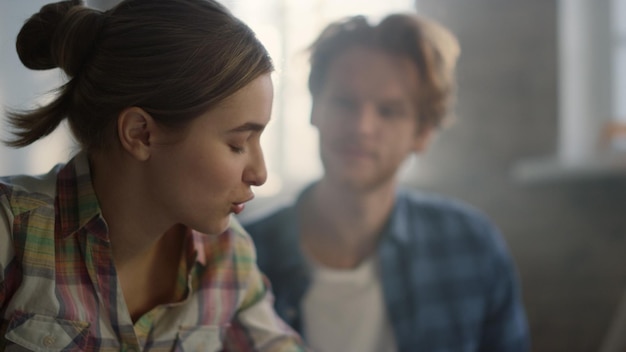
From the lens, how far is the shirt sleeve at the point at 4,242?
61cm

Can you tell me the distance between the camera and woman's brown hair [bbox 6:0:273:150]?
0.61 metres

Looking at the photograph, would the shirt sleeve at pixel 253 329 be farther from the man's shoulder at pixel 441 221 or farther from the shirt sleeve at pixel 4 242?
the man's shoulder at pixel 441 221

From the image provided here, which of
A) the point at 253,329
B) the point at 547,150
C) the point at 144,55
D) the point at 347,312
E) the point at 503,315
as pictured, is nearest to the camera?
the point at 144,55

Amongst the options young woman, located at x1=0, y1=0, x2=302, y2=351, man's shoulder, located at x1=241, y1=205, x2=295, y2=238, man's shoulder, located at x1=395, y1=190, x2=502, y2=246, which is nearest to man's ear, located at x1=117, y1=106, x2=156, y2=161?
young woman, located at x1=0, y1=0, x2=302, y2=351

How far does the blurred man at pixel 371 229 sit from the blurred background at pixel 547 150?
26 cm

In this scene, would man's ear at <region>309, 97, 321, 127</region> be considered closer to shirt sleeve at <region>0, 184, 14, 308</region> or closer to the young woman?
the young woman

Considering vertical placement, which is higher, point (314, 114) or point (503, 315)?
point (314, 114)

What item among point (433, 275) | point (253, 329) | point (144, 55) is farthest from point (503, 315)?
point (144, 55)

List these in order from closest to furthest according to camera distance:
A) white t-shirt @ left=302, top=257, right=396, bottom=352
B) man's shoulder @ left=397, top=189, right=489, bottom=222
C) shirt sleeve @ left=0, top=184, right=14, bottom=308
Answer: shirt sleeve @ left=0, top=184, right=14, bottom=308, white t-shirt @ left=302, top=257, right=396, bottom=352, man's shoulder @ left=397, top=189, right=489, bottom=222

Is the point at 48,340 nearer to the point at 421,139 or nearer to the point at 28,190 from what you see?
the point at 28,190

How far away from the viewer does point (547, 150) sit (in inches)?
58.9

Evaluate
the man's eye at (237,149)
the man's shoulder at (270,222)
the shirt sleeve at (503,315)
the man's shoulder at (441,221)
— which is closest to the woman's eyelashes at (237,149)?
the man's eye at (237,149)

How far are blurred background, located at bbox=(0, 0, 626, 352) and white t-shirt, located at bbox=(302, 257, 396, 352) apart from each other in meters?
0.36

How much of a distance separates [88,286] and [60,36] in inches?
9.4
